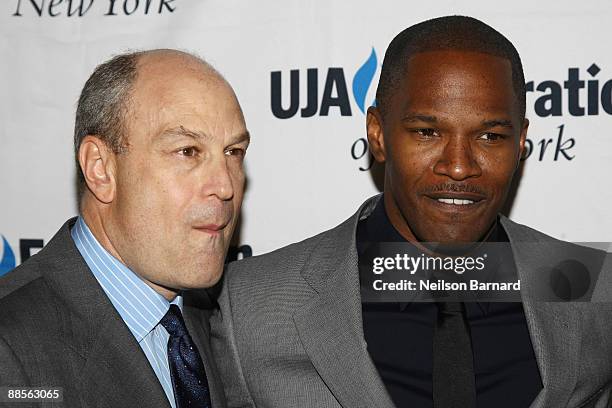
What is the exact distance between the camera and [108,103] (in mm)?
1662

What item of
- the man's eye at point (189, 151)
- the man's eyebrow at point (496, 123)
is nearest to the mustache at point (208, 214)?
the man's eye at point (189, 151)

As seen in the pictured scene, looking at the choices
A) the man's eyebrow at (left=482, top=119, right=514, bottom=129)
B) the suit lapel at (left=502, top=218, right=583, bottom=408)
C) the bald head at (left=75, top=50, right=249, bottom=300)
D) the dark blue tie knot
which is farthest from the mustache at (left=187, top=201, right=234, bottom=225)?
the suit lapel at (left=502, top=218, right=583, bottom=408)

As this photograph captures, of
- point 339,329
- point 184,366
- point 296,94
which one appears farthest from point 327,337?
point 296,94

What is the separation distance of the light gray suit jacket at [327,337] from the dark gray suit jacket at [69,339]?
425mm

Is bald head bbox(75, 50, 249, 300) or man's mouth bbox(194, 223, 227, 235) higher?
bald head bbox(75, 50, 249, 300)

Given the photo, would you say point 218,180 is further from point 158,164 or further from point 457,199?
point 457,199

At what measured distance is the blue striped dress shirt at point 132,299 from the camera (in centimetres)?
166

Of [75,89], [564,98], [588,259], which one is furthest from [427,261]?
[75,89]

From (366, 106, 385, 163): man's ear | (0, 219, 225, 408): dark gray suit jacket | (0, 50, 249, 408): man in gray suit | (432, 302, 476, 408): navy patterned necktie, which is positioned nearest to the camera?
(0, 219, 225, 408): dark gray suit jacket

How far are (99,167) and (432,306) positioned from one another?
0.86m

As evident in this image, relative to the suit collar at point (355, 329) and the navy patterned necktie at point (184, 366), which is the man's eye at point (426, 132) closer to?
the suit collar at point (355, 329)

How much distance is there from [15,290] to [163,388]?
13.8 inches

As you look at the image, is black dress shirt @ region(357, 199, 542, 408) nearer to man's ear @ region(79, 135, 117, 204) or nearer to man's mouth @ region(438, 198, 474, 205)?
man's mouth @ region(438, 198, 474, 205)

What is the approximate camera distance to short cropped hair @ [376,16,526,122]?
1.97m
